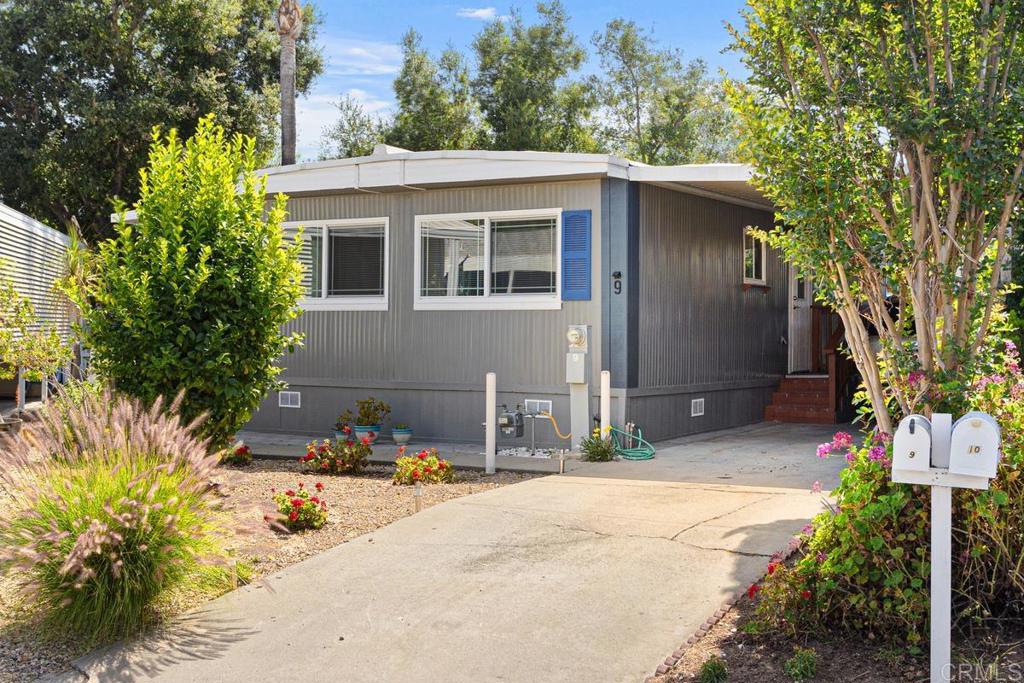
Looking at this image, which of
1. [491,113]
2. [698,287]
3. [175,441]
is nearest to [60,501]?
[175,441]

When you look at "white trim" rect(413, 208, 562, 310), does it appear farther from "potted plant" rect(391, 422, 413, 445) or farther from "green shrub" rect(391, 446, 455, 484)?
"green shrub" rect(391, 446, 455, 484)

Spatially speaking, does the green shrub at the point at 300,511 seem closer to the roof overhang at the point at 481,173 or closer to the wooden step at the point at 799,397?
the roof overhang at the point at 481,173

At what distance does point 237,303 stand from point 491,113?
22661 mm

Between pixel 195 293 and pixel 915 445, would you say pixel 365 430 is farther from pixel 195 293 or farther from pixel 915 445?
pixel 915 445

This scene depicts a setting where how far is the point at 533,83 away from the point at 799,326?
16.0 meters

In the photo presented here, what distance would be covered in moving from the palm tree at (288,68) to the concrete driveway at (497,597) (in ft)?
47.0

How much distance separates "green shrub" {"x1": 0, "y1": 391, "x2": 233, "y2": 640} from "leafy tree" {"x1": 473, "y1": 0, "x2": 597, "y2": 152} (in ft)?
78.4

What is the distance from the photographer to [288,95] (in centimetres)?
2089

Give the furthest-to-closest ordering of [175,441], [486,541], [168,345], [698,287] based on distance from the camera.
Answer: [698,287]
[168,345]
[486,541]
[175,441]

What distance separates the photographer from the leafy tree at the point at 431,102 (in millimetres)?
28812

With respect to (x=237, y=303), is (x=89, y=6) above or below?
above

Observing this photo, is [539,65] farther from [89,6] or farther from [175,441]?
[175,441]

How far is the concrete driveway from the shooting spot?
4832 millimetres

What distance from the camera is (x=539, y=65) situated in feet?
96.5
